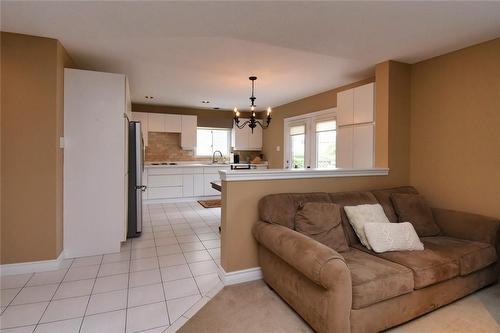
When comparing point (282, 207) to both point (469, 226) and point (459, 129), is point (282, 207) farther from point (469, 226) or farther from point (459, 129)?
point (459, 129)

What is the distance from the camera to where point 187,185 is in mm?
6758

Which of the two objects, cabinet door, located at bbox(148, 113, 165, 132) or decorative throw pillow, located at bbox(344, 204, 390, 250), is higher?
cabinet door, located at bbox(148, 113, 165, 132)

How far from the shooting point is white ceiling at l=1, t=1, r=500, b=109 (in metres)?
2.20

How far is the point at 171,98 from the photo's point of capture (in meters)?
6.07

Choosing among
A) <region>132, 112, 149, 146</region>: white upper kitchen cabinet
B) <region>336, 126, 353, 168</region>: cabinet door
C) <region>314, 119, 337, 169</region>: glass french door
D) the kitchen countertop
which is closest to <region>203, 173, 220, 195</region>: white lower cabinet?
the kitchen countertop

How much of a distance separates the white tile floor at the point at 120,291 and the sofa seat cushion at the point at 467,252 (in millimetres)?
2007

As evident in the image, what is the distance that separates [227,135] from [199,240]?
4549 millimetres

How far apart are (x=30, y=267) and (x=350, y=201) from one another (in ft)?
11.0

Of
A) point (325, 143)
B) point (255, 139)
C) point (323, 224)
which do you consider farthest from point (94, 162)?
point (255, 139)

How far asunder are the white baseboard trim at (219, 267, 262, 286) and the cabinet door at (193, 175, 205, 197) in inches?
168

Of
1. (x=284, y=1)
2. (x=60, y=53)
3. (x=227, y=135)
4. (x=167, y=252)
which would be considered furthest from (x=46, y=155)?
(x=227, y=135)

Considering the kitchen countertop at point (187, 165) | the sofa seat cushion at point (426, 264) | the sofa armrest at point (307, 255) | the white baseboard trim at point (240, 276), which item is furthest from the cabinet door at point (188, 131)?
the sofa seat cushion at point (426, 264)

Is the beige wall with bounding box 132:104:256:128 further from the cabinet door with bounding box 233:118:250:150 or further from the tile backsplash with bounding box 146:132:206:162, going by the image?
the tile backsplash with bounding box 146:132:206:162

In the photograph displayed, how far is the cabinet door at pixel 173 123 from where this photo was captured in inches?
268
